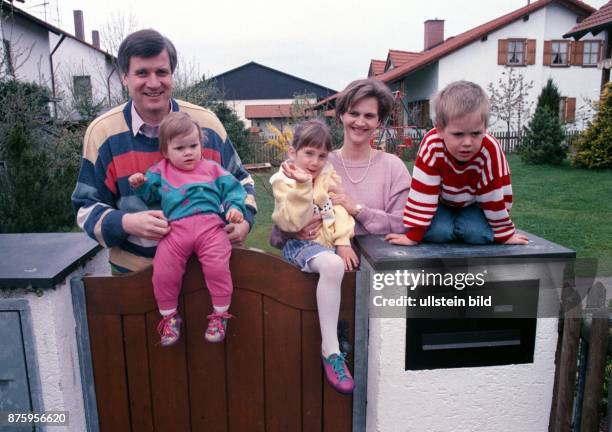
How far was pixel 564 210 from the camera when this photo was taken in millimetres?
8570

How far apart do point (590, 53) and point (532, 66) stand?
9.83 ft

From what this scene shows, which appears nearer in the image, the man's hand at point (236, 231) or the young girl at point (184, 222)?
the young girl at point (184, 222)

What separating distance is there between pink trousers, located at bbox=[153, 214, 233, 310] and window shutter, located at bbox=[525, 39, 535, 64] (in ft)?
86.1

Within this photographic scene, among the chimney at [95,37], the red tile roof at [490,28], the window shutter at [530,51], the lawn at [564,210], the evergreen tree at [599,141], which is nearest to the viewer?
the lawn at [564,210]

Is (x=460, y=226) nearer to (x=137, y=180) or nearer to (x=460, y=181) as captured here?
(x=460, y=181)

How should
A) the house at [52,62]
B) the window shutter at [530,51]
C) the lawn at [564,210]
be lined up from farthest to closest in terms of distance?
the window shutter at [530,51] < the house at [52,62] < the lawn at [564,210]

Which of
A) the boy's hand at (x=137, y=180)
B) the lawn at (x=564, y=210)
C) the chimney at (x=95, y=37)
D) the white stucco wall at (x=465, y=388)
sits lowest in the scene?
the lawn at (x=564, y=210)

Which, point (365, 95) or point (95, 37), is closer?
point (365, 95)

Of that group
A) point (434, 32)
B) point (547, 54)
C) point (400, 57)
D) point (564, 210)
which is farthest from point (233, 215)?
point (434, 32)

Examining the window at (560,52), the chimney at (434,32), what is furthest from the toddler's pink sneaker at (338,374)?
the chimney at (434,32)

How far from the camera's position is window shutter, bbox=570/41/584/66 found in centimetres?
2445

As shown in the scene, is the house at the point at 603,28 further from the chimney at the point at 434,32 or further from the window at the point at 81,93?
the window at the point at 81,93

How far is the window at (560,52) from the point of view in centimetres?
2464

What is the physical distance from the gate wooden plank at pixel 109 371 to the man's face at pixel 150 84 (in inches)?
35.1
